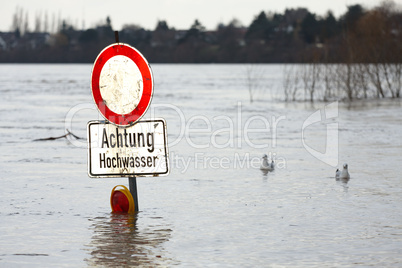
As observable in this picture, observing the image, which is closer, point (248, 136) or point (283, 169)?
point (283, 169)

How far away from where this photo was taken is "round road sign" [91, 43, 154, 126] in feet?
24.9

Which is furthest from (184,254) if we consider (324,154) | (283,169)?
(324,154)

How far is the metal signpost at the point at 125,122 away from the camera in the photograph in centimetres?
761

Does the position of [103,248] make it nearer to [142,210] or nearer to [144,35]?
[142,210]

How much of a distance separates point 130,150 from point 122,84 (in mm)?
702

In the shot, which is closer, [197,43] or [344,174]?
[344,174]

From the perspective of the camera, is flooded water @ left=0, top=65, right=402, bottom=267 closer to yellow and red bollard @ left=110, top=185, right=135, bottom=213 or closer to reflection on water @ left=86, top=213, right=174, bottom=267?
reflection on water @ left=86, top=213, right=174, bottom=267

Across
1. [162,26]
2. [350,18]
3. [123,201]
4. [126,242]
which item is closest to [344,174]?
[123,201]

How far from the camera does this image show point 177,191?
34.4 feet

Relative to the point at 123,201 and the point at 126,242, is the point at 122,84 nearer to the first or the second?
the point at 123,201

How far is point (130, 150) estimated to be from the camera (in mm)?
7672

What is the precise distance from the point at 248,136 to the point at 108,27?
177572 millimetres

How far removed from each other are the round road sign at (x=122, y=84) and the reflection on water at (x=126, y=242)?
44.7 inches

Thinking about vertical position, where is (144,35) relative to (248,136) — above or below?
above
